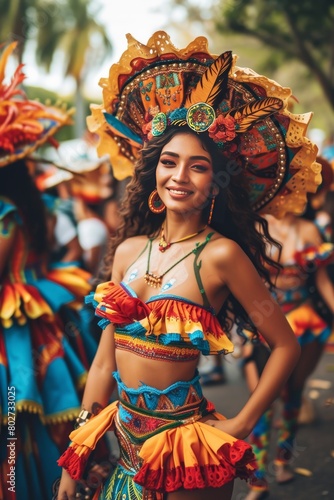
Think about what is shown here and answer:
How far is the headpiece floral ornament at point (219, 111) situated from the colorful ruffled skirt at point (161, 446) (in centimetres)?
90

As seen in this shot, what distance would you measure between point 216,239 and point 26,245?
147 centimetres

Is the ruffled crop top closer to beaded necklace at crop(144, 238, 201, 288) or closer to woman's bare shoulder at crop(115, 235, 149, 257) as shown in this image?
beaded necklace at crop(144, 238, 201, 288)

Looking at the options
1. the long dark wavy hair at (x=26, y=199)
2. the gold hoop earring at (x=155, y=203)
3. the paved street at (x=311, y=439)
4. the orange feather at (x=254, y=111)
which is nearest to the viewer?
the orange feather at (x=254, y=111)

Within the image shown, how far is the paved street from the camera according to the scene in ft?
13.9

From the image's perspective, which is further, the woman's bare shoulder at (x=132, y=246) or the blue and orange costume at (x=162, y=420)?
the woman's bare shoulder at (x=132, y=246)

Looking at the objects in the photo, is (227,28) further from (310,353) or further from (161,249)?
(161,249)

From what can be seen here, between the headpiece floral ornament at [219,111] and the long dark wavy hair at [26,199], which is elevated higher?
the headpiece floral ornament at [219,111]

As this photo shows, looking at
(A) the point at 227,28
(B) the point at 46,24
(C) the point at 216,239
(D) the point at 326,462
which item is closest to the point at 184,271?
(C) the point at 216,239

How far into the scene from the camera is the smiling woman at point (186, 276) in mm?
2289

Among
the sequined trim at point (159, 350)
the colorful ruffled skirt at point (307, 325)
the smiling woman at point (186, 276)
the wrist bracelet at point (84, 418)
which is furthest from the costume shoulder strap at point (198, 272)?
the colorful ruffled skirt at point (307, 325)

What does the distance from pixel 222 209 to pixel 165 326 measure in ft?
1.85

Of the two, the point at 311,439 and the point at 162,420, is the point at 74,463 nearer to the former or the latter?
the point at 162,420

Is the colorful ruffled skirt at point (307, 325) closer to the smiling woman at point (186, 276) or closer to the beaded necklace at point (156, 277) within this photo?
the smiling woman at point (186, 276)

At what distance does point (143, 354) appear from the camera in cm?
239
